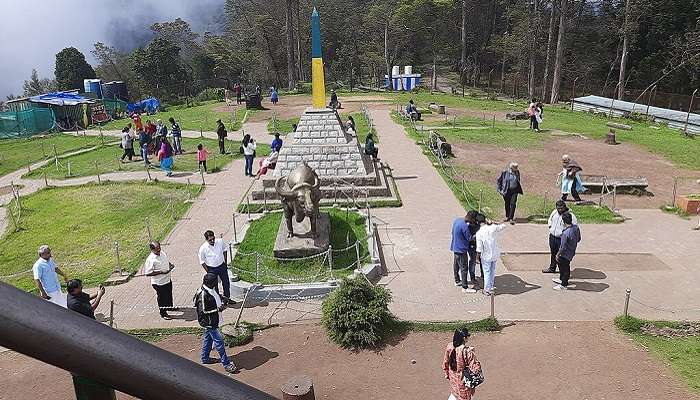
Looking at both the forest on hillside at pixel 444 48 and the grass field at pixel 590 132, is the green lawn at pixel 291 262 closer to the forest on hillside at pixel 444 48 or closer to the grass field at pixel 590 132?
the grass field at pixel 590 132

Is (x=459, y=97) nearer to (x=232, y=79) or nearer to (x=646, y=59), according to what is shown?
(x=646, y=59)

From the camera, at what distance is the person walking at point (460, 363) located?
19.3 feet

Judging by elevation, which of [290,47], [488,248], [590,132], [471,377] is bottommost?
[471,377]

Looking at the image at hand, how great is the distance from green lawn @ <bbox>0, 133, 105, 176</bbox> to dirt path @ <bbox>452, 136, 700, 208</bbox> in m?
18.1

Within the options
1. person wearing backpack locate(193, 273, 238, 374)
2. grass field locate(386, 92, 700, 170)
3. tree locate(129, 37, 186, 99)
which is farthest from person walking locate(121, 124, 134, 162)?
tree locate(129, 37, 186, 99)

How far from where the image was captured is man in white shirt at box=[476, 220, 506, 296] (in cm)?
936

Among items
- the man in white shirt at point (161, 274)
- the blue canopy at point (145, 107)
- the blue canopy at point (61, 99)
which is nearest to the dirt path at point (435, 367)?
the man in white shirt at point (161, 274)

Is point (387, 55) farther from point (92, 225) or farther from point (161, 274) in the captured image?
point (161, 274)

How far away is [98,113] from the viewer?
33875 millimetres

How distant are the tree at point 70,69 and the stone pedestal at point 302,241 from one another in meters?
49.6

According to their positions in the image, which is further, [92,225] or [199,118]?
[199,118]

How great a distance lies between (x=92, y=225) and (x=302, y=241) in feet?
22.4

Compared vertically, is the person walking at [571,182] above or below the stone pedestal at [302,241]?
above

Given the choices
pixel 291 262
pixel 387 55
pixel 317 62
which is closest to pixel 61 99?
pixel 317 62
